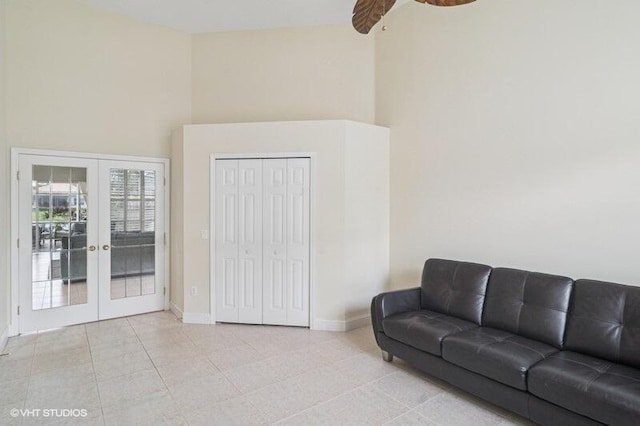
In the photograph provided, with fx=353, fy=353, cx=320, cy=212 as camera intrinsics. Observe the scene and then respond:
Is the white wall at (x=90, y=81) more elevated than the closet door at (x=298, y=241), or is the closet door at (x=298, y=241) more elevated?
the white wall at (x=90, y=81)

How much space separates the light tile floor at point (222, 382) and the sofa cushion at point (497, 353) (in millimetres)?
365

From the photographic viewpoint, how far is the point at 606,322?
2.58 metres

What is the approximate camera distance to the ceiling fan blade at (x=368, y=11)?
8.80ft

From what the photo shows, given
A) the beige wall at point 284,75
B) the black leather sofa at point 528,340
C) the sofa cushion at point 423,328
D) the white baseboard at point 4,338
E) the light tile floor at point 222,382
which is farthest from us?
the beige wall at point 284,75

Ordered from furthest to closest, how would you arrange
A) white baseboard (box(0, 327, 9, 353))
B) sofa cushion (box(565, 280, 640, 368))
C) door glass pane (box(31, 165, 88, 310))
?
1. door glass pane (box(31, 165, 88, 310))
2. white baseboard (box(0, 327, 9, 353))
3. sofa cushion (box(565, 280, 640, 368))

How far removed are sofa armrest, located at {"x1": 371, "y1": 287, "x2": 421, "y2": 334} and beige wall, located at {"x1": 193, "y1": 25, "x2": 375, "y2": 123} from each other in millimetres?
2604

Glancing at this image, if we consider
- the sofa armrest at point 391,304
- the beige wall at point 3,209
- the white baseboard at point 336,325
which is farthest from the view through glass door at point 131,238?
the sofa armrest at point 391,304

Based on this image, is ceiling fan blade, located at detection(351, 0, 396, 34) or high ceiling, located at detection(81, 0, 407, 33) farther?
high ceiling, located at detection(81, 0, 407, 33)

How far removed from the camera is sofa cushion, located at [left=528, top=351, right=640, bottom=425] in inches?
78.9

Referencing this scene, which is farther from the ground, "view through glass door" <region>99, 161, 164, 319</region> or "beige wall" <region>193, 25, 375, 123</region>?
"beige wall" <region>193, 25, 375, 123</region>

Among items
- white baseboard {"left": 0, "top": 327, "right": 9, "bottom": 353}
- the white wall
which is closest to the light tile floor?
white baseboard {"left": 0, "top": 327, "right": 9, "bottom": 353}

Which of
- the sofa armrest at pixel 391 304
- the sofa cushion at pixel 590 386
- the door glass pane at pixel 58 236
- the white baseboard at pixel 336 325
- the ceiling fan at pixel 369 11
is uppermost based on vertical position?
the ceiling fan at pixel 369 11

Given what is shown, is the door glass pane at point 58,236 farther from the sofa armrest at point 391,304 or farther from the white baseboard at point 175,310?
the sofa armrest at point 391,304

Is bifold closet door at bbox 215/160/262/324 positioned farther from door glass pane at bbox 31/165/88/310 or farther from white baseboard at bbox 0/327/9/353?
white baseboard at bbox 0/327/9/353
